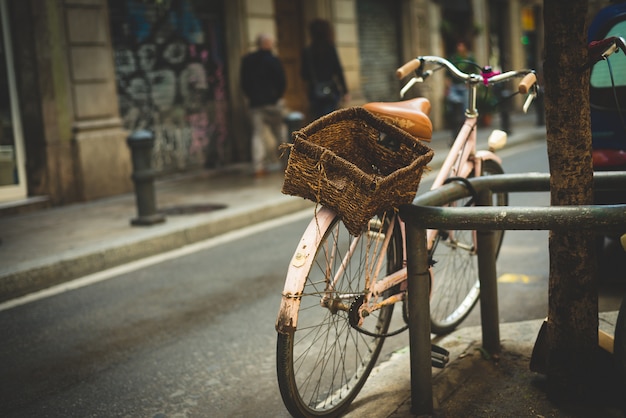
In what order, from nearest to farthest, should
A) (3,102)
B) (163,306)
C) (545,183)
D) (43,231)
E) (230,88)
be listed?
(545,183)
(163,306)
(43,231)
(3,102)
(230,88)

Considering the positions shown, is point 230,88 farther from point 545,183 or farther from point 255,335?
point 545,183

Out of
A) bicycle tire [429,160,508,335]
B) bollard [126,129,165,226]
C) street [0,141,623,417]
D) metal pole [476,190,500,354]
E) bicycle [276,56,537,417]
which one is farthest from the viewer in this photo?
bollard [126,129,165,226]

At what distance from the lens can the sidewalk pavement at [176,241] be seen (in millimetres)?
3398

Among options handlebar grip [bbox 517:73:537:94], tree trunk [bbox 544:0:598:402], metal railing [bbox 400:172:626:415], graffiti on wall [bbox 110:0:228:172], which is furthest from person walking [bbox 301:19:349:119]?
tree trunk [bbox 544:0:598:402]

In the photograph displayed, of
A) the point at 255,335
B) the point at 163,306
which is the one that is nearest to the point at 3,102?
the point at 163,306

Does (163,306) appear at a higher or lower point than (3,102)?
lower

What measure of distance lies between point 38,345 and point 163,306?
3.03 feet

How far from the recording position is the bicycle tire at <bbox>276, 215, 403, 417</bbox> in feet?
9.49

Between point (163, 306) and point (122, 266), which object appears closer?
point (163, 306)

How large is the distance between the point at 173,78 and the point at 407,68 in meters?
9.08

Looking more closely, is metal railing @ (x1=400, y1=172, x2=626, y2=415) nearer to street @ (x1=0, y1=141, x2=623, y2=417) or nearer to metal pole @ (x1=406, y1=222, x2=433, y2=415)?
metal pole @ (x1=406, y1=222, x2=433, y2=415)

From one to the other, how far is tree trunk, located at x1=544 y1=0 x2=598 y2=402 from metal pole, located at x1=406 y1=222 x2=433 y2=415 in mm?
507

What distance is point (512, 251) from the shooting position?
6.18 m

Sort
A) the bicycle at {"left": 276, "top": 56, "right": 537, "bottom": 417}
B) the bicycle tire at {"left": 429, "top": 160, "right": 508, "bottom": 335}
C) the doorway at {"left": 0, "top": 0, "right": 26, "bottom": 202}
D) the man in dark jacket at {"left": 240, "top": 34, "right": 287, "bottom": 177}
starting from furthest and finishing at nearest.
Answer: the man in dark jacket at {"left": 240, "top": 34, "right": 287, "bottom": 177}, the doorway at {"left": 0, "top": 0, "right": 26, "bottom": 202}, the bicycle tire at {"left": 429, "top": 160, "right": 508, "bottom": 335}, the bicycle at {"left": 276, "top": 56, "right": 537, "bottom": 417}
